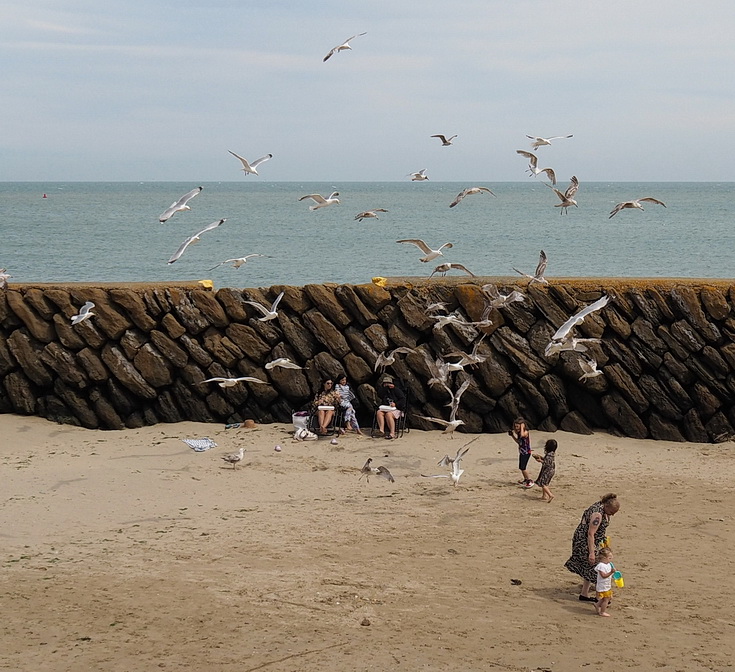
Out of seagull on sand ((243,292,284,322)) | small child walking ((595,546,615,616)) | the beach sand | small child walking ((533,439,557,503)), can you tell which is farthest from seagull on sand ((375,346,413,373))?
small child walking ((595,546,615,616))

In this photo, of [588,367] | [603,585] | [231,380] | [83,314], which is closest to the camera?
[603,585]

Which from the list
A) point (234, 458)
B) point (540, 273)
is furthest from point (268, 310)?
point (540, 273)

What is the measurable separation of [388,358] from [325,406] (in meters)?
1.16

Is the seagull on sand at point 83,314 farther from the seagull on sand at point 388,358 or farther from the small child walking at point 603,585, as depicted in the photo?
the small child walking at point 603,585

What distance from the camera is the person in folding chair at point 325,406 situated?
555 inches

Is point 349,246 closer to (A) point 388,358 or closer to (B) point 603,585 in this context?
(A) point 388,358

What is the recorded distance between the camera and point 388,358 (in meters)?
14.1

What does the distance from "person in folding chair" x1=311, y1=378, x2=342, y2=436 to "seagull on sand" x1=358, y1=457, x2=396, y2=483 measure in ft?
4.81

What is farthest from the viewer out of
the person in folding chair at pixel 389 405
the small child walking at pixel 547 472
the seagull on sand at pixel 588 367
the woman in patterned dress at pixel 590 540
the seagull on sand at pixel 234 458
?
the person in folding chair at pixel 389 405

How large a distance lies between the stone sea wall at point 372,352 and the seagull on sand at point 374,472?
7.16ft

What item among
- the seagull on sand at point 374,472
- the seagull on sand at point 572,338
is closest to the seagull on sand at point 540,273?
the seagull on sand at point 572,338

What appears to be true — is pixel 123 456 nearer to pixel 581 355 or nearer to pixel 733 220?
pixel 581 355

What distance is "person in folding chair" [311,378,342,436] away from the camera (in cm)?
1409

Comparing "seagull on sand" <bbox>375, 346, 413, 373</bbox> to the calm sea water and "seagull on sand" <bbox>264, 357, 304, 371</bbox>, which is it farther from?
the calm sea water
